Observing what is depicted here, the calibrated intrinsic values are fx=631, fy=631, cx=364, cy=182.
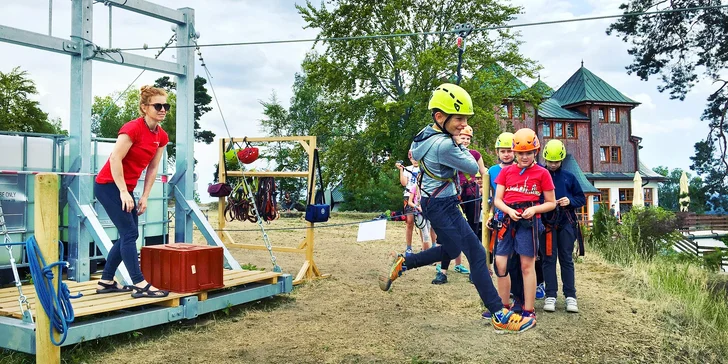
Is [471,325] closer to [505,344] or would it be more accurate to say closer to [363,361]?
[505,344]

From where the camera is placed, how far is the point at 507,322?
16.2 feet

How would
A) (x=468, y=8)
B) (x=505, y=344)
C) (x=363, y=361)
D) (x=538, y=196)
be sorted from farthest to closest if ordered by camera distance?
(x=468, y=8) < (x=538, y=196) < (x=505, y=344) < (x=363, y=361)

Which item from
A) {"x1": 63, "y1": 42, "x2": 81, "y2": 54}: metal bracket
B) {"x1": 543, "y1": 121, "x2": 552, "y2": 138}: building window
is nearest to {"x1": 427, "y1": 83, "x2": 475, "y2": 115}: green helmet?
{"x1": 63, "y1": 42, "x2": 81, "y2": 54}: metal bracket

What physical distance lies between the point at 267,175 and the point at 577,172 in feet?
91.2

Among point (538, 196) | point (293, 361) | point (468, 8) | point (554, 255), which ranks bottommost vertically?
point (293, 361)

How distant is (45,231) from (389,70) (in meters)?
24.8

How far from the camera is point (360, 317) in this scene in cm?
593

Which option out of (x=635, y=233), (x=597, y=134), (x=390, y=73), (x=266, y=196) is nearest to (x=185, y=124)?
(x=266, y=196)

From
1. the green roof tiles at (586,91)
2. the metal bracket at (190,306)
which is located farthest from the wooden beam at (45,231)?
the green roof tiles at (586,91)

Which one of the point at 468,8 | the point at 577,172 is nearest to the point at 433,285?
the point at 468,8

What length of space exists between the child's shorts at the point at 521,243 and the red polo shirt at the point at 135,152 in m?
3.05

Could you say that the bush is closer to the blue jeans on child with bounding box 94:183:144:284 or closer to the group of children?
the group of children

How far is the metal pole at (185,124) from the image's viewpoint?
299 inches

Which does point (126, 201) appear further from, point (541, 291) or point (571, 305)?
point (541, 291)
